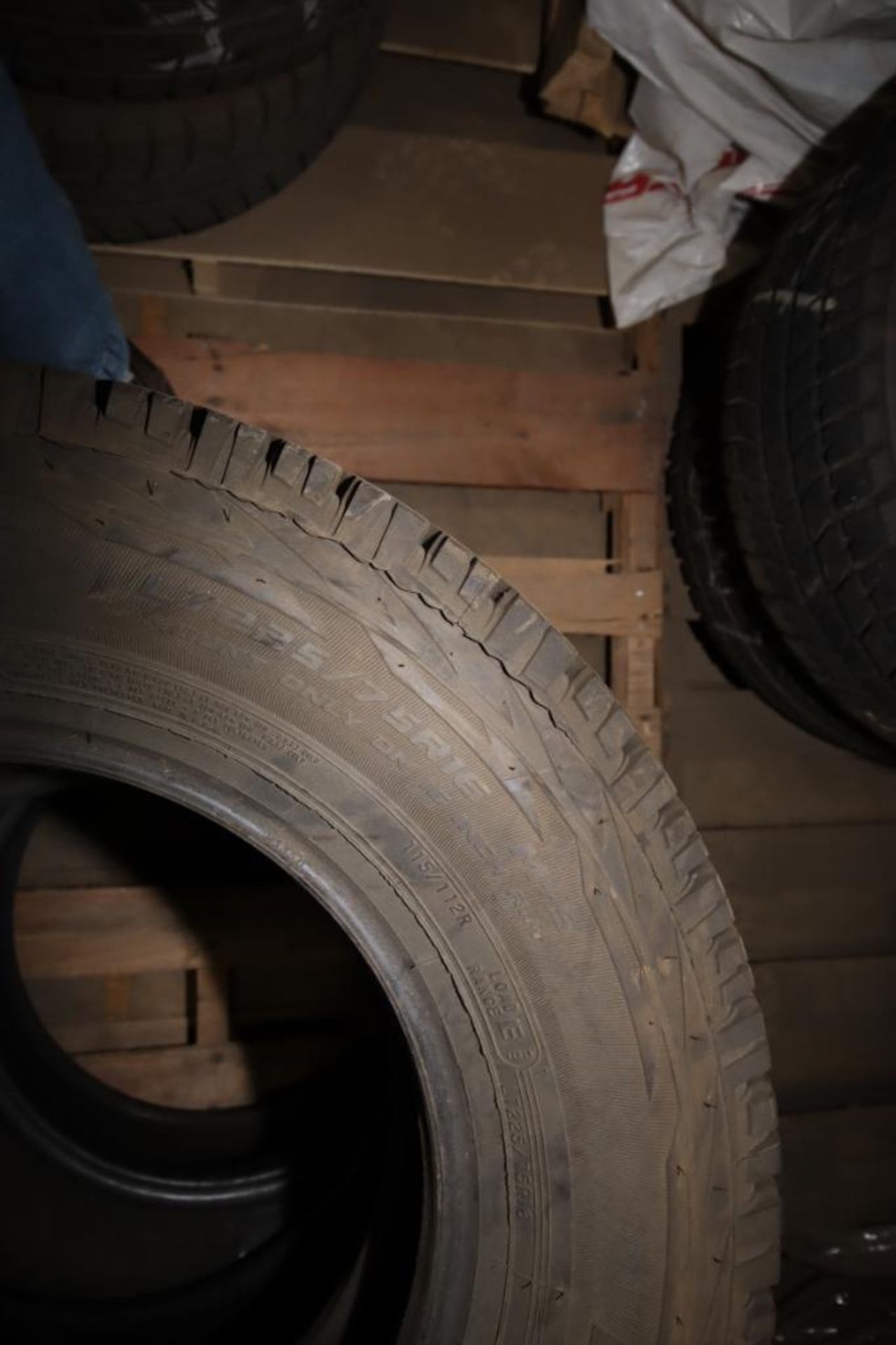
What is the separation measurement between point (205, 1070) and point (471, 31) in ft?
5.41

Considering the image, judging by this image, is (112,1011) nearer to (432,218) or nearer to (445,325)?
(445,325)

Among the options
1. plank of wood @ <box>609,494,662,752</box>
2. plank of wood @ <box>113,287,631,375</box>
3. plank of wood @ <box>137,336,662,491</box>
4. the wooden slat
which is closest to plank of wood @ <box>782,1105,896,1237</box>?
plank of wood @ <box>609,494,662,752</box>

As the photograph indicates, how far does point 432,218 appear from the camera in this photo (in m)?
1.24

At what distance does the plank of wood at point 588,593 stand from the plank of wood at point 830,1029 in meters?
0.66

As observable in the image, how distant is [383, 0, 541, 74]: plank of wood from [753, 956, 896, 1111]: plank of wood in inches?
60.8

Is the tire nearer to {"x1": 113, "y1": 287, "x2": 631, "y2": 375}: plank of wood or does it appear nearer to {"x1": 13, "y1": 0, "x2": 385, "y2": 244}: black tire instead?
{"x1": 13, "y1": 0, "x2": 385, "y2": 244}: black tire

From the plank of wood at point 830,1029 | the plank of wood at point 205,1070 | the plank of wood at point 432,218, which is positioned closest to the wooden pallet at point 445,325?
the plank of wood at point 432,218

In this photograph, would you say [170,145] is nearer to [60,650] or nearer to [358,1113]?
[60,650]

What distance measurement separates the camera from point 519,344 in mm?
1336

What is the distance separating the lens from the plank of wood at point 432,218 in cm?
121

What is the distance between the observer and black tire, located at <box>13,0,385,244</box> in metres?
0.95

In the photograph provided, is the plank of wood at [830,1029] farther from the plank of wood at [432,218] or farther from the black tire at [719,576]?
the plank of wood at [432,218]

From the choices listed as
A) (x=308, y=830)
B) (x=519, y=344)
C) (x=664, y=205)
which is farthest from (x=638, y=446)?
(x=308, y=830)

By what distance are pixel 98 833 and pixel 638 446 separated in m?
1.02
